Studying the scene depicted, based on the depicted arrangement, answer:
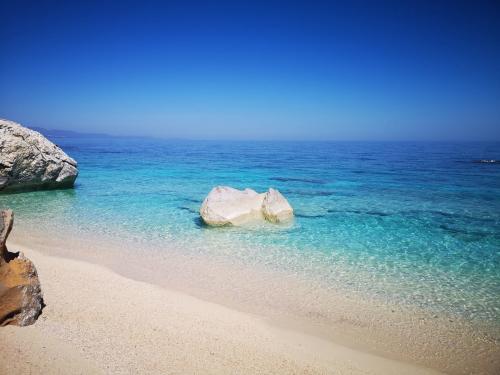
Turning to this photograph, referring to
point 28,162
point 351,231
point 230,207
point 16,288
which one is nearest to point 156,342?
point 16,288

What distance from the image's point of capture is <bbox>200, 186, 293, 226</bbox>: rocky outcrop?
35.0ft

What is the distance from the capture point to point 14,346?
364 cm

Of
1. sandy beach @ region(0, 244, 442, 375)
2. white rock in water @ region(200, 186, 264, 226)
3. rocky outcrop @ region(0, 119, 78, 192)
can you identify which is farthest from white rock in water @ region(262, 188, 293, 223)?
rocky outcrop @ region(0, 119, 78, 192)

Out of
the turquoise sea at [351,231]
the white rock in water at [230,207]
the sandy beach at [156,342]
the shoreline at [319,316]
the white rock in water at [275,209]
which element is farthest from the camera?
A: the white rock in water at [275,209]

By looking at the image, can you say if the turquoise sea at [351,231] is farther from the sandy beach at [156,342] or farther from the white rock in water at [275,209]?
A: the sandy beach at [156,342]

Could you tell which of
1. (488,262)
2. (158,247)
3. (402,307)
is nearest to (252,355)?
(402,307)

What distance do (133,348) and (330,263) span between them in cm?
524

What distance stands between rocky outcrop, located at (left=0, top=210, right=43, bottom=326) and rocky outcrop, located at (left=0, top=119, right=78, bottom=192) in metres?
13.0

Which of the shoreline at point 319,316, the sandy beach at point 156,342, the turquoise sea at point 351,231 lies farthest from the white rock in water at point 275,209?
the sandy beach at point 156,342

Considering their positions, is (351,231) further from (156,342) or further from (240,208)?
(156,342)

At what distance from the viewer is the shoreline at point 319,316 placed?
460 centimetres

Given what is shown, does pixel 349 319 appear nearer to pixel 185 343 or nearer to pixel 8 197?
pixel 185 343

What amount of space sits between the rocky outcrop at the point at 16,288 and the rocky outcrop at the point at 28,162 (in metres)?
13.0

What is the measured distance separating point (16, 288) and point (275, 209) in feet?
27.1
